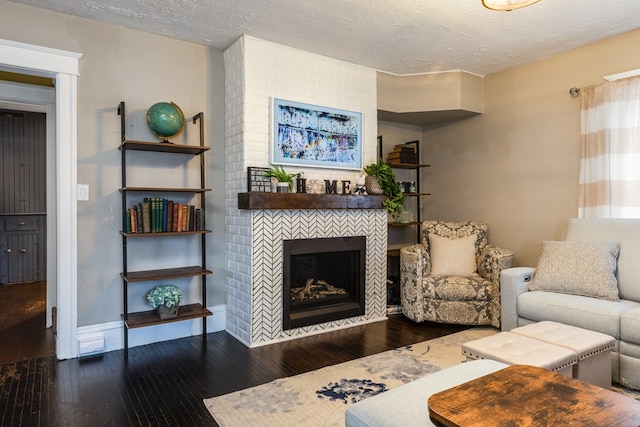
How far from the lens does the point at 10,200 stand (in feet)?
19.1

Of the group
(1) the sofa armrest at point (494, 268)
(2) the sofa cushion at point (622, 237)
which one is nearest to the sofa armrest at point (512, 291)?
(1) the sofa armrest at point (494, 268)

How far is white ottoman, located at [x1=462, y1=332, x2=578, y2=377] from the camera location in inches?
75.6

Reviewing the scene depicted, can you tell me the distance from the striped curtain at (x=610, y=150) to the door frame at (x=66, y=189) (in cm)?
419

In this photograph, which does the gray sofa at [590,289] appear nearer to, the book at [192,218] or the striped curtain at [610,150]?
the striped curtain at [610,150]

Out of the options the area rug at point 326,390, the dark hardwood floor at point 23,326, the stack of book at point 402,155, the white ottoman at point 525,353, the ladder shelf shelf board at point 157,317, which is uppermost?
the stack of book at point 402,155

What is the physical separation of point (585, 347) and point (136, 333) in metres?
3.09

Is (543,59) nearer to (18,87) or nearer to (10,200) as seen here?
(18,87)

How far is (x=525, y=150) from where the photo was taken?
4039 millimetres

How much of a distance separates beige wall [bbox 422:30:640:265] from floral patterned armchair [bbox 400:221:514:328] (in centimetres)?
42

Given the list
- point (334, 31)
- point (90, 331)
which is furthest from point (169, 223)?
point (334, 31)

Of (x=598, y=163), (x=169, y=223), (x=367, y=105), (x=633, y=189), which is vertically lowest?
(x=169, y=223)

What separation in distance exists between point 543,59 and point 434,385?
3.58 meters

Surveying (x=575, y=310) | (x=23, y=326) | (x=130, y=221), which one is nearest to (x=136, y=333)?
(x=130, y=221)

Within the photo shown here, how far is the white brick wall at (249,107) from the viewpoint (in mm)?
3289
